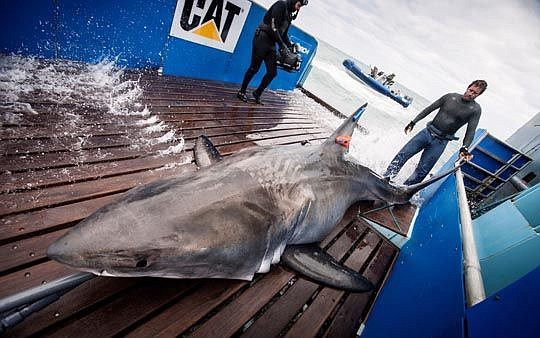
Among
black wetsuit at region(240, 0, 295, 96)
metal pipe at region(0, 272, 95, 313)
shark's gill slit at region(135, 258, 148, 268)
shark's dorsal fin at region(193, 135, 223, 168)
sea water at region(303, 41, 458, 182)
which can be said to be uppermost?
black wetsuit at region(240, 0, 295, 96)

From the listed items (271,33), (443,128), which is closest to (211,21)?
(271,33)

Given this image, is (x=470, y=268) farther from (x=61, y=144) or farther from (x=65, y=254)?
(x=61, y=144)

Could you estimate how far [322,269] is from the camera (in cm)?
213

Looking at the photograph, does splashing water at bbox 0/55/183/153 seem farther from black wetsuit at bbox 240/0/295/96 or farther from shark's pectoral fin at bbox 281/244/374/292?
black wetsuit at bbox 240/0/295/96

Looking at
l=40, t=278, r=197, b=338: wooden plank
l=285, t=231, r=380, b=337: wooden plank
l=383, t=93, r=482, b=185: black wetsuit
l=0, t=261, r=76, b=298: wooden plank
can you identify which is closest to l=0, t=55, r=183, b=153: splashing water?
l=0, t=261, r=76, b=298: wooden plank

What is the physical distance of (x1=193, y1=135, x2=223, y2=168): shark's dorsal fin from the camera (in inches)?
101

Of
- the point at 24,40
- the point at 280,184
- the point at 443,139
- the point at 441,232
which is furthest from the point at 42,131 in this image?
the point at 443,139

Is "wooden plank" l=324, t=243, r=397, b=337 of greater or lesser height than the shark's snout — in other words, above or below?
below

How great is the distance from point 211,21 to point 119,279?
5334 millimetres

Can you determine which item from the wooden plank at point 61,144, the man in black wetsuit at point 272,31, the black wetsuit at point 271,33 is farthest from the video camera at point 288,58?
the wooden plank at point 61,144

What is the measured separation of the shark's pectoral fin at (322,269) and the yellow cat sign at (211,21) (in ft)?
15.6

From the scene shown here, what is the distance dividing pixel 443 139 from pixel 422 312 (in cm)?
394

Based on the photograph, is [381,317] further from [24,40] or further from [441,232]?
[24,40]

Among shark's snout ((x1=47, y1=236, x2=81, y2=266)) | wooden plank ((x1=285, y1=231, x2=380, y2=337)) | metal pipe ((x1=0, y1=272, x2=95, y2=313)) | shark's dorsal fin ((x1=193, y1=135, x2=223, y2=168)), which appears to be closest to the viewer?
metal pipe ((x1=0, y1=272, x2=95, y2=313))
